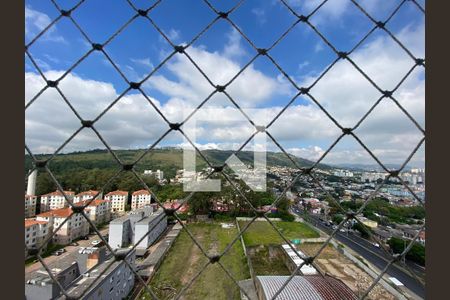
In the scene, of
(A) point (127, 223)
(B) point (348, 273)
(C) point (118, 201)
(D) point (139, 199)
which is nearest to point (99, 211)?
(C) point (118, 201)

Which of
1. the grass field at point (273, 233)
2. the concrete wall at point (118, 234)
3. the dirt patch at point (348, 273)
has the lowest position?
the grass field at point (273, 233)

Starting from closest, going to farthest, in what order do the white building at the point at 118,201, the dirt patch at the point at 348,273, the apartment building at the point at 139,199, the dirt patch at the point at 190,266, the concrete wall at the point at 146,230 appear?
1. the dirt patch at the point at 348,273
2. the dirt patch at the point at 190,266
3. the concrete wall at the point at 146,230
4. the white building at the point at 118,201
5. the apartment building at the point at 139,199

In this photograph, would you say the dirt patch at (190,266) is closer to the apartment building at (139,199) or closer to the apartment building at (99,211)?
the apartment building at (99,211)

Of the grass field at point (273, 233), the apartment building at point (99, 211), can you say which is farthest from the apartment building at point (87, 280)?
the grass field at point (273, 233)

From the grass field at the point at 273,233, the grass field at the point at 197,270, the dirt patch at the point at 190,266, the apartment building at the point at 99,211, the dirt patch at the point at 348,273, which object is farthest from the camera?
the apartment building at the point at 99,211

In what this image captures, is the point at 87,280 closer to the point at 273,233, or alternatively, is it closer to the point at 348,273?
the point at 348,273

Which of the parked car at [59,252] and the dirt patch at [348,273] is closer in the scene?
the dirt patch at [348,273]
